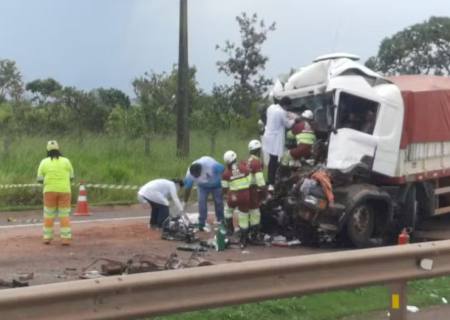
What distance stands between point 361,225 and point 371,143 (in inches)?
51.1

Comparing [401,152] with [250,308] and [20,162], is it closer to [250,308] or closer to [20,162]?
[250,308]

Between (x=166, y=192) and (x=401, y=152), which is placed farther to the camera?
(x=166, y=192)

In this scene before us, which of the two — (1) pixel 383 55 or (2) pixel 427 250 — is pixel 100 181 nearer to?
(2) pixel 427 250

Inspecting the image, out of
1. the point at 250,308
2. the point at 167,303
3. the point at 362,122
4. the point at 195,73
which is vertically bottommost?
the point at 250,308

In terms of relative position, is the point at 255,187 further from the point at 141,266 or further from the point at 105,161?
the point at 105,161

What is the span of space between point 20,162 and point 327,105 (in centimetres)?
971

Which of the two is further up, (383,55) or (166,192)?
(383,55)

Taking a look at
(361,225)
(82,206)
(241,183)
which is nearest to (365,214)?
(361,225)

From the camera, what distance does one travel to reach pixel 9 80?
43.5 m

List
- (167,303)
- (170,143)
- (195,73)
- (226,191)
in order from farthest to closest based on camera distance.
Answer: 1. (195,73)
2. (170,143)
3. (226,191)
4. (167,303)

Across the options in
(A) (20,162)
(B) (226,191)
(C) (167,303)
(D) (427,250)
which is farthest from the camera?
(A) (20,162)

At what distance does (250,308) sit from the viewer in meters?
7.04

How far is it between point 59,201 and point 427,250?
8224mm

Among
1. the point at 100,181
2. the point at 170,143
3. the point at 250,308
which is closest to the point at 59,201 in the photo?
the point at 250,308
